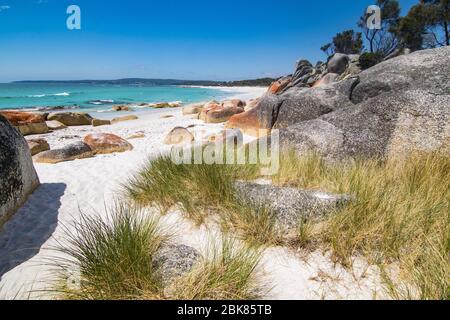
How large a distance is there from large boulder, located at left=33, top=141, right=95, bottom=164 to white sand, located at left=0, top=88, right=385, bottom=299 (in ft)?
3.13

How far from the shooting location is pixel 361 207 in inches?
110

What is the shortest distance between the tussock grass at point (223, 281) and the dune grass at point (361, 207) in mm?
517

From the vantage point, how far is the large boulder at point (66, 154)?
6.66 meters

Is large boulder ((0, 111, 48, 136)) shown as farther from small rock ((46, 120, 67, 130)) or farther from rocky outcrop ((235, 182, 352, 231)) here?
rocky outcrop ((235, 182, 352, 231))

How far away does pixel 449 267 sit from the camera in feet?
6.47

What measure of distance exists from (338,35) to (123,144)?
46.7m

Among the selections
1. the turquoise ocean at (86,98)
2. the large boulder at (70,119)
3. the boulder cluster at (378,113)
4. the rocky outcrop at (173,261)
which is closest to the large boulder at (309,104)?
the boulder cluster at (378,113)

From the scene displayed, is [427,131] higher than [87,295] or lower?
higher

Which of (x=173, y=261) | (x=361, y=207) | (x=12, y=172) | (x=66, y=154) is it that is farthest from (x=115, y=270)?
Answer: (x=66, y=154)

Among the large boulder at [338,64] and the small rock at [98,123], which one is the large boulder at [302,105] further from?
the large boulder at [338,64]

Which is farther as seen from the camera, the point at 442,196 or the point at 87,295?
the point at 442,196

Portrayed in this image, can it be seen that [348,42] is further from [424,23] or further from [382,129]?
[382,129]

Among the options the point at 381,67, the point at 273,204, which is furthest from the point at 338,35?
the point at 273,204

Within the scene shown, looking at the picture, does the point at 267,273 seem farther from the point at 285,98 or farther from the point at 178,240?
the point at 285,98
